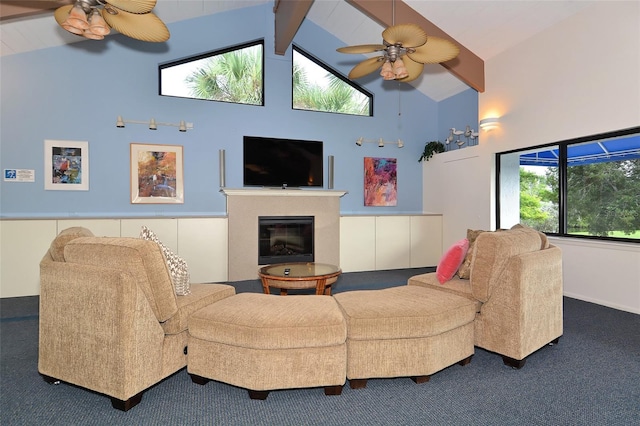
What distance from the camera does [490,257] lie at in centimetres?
239

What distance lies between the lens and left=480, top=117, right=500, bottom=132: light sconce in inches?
204

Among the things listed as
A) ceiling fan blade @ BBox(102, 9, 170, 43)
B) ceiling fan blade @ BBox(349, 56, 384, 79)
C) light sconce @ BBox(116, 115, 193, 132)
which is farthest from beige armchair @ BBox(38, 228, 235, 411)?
light sconce @ BBox(116, 115, 193, 132)

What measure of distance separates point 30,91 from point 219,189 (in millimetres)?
2661

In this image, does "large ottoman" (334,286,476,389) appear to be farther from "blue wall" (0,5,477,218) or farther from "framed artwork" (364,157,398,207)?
"framed artwork" (364,157,398,207)

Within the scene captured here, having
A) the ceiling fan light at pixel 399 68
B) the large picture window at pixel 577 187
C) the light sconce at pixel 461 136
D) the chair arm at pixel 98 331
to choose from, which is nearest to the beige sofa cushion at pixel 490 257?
the ceiling fan light at pixel 399 68

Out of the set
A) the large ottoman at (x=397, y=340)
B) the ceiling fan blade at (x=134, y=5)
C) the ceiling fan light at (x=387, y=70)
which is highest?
the ceiling fan blade at (x=134, y=5)

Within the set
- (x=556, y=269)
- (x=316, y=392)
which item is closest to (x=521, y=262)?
(x=556, y=269)

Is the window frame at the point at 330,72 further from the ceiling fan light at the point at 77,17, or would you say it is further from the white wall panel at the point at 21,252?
the white wall panel at the point at 21,252

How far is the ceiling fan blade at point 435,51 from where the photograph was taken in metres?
3.09

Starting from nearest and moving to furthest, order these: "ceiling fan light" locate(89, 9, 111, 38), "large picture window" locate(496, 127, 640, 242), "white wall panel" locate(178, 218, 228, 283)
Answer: "ceiling fan light" locate(89, 9, 111, 38)
"large picture window" locate(496, 127, 640, 242)
"white wall panel" locate(178, 218, 228, 283)

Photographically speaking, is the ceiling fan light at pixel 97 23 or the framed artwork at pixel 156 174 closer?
the ceiling fan light at pixel 97 23

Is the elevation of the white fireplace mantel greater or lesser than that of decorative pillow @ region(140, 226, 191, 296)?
greater

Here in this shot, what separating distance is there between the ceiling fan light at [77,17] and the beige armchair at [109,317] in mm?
1583

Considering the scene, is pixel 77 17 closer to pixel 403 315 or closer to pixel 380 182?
pixel 403 315
